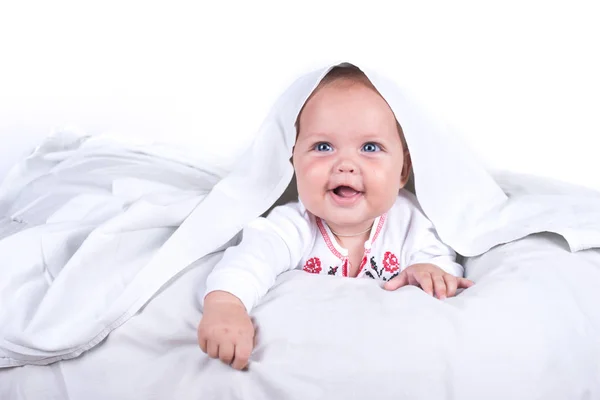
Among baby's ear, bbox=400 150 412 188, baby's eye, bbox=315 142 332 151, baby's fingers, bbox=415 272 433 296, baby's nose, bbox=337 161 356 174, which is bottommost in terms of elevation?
baby's fingers, bbox=415 272 433 296

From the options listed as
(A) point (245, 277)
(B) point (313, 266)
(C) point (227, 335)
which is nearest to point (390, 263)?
(B) point (313, 266)

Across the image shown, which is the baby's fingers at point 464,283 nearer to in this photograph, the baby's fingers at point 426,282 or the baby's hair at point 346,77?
the baby's fingers at point 426,282

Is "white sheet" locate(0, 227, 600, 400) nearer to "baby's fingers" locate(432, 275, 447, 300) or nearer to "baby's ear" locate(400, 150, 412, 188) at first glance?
"baby's fingers" locate(432, 275, 447, 300)

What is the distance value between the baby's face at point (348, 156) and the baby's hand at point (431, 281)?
0.56ft

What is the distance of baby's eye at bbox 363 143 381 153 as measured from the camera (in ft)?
6.56

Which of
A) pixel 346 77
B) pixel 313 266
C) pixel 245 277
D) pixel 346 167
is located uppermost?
pixel 346 77

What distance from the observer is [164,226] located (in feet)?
6.86

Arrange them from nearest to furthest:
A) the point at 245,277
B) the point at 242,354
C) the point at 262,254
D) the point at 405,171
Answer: the point at 242,354
the point at 245,277
the point at 262,254
the point at 405,171

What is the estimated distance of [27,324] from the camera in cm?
180

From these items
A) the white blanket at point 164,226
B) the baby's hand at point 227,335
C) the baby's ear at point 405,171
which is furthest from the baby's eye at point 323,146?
the baby's hand at point 227,335

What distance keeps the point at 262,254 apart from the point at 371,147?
339 millimetres

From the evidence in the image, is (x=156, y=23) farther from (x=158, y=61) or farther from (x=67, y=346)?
(x=67, y=346)

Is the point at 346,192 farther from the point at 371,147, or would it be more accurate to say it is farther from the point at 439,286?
the point at 439,286

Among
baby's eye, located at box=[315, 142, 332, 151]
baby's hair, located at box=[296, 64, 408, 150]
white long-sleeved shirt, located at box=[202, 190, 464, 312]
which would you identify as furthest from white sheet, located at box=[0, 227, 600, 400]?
baby's hair, located at box=[296, 64, 408, 150]
